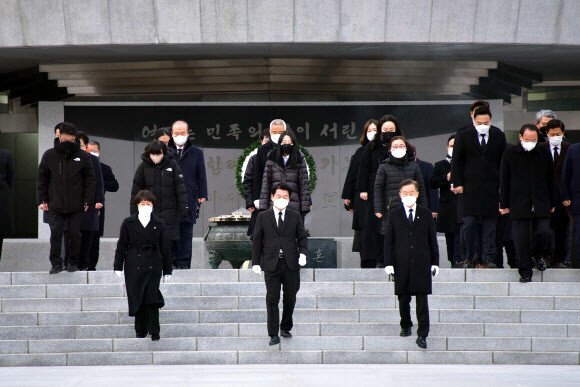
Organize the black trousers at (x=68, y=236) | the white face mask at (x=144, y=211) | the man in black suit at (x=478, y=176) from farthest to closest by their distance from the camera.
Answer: the black trousers at (x=68, y=236) < the man in black suit at (x=478, y=176) < the white face mask at (x=144, y=211)

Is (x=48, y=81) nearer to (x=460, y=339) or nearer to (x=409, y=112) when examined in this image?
(x=409, y=112)

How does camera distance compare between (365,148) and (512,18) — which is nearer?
(365,148)

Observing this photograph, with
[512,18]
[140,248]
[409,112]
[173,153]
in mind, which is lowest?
[140,248]

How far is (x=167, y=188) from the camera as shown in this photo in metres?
11.1

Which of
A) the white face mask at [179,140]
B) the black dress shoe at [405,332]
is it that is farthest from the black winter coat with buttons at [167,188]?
the black dress shoe at [405,332]

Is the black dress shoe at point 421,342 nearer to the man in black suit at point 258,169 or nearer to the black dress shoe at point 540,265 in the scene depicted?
the black dress shoe at point 540,265

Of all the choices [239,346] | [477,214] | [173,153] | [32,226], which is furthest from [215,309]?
[32,226]

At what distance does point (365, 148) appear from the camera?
11328 mm

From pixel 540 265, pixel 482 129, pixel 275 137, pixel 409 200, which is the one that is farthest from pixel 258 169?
pixel 540 265

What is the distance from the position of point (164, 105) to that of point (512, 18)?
6.98 metres

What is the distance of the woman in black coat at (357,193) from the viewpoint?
37.2ft

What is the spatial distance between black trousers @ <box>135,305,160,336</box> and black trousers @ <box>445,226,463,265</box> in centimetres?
459

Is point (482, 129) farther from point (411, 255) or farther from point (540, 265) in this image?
point (411, 255)

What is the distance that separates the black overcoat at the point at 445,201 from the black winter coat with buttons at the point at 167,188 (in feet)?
10.9
